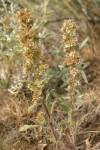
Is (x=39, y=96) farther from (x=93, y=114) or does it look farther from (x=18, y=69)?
(x=18, y=69)

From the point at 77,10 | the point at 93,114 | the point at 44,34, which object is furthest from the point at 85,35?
the point at 93,114

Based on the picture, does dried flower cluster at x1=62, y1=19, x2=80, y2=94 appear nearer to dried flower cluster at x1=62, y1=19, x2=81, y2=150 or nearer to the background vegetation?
dried flower cluster at x1=62, y1=19, x2=81, y2=150

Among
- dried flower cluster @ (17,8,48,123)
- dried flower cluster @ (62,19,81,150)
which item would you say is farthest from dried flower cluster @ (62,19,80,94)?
dried flower cluster @ (17,8,48,123)

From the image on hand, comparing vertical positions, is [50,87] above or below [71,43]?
below

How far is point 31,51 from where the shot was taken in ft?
6.30

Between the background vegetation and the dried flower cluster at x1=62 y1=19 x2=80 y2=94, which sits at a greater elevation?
the dried flower cluster at x1=62 y1=19 x2=80 y2=94

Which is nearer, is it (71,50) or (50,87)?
(71,50)

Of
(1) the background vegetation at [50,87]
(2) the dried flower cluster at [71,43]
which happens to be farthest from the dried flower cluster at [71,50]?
(1) the background vegetation at [50,87]

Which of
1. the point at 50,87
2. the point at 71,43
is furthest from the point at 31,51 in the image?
the point at 50,87

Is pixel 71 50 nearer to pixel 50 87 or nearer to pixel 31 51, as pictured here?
pixel 31 51

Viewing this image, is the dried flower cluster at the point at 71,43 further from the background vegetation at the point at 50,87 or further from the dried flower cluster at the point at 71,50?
the background vegetation at the point at 50,87

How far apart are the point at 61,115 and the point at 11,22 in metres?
0.79

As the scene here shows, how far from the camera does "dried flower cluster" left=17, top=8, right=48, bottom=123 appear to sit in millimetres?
1918

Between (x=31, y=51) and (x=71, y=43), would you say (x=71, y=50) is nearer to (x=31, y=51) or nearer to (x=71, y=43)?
(x=71, y=43)
